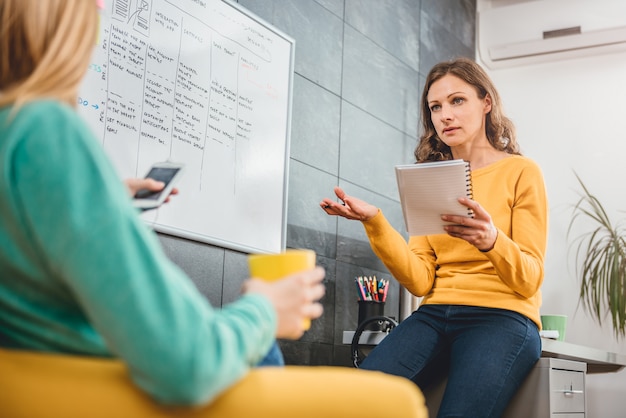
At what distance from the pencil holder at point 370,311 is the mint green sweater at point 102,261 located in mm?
2037

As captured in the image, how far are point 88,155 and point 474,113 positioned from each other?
181 cm

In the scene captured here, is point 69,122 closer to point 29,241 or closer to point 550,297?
point 29,241

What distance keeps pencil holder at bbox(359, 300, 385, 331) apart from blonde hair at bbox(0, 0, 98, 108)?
6.79ft

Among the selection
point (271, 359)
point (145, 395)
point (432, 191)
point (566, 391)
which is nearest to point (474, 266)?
point (432, 191)

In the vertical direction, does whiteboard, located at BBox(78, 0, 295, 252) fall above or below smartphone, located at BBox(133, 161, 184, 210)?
above

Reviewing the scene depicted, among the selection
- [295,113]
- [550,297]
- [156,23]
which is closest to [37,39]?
[156,23]

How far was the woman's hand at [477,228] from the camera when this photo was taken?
1.95 meters

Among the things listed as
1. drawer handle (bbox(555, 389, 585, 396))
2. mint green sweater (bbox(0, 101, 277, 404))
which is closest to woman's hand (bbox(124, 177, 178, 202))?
mint green sweater (bbox(0, 101, 277, 404))

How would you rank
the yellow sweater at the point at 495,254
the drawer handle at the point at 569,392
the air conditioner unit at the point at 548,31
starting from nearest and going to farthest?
1. the yellow sweater at the point at 495,254
2. the drawer handle at the point at 569,392
3. the air conditioner unit at the point at 548,31

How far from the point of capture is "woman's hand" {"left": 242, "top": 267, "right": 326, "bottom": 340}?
0.89m

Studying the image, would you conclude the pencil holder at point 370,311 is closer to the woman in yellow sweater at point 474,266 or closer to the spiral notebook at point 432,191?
the woman in yellow sweater at point 474,266

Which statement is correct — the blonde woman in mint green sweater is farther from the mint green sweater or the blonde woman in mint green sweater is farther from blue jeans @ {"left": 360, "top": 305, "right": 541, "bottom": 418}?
blue jeans @ {"left": 360, "top": 305, "right": 541, "bottom": 418}

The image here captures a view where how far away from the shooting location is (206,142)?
2.40 m

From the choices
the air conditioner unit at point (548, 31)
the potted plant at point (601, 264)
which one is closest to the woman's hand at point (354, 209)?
the potted plant at point (601, 264)
